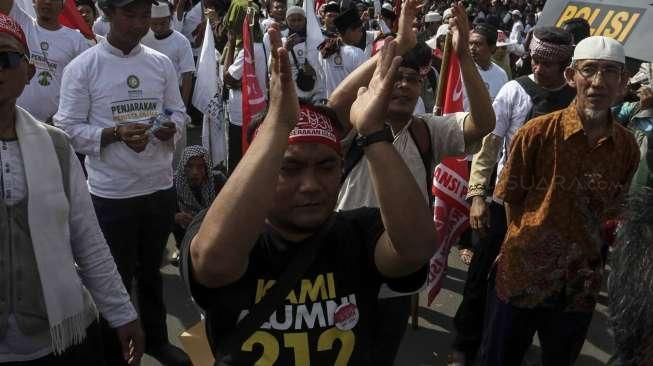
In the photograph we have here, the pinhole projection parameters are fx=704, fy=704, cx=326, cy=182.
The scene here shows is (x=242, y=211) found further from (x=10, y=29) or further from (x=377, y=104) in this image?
(x=10, y=29)

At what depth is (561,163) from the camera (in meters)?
2.83

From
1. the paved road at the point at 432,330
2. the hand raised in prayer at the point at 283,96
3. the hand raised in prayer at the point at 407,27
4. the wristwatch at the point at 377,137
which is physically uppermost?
the hand raised in prayer at the point at 407,27

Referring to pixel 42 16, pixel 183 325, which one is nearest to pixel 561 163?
pixel 183 325

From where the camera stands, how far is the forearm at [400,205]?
1637 millimetres

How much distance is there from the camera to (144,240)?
3.63 m

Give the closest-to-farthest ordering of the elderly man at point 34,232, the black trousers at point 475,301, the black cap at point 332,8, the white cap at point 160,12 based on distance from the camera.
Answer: the elderly man at point 34,232 → the black trousers at point 475,301 → the white cap at point 160,12 → the black cap at point 332,8

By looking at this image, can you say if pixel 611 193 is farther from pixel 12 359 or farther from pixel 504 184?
pixel 12 359

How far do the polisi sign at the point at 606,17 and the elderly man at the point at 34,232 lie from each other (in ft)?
10.5

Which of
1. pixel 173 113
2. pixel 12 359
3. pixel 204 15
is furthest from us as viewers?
pixel 204 15

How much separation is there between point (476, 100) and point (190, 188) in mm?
2646

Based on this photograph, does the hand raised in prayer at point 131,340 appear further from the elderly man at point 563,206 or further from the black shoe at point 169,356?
the elderly man at point 563,206

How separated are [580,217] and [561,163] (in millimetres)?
234

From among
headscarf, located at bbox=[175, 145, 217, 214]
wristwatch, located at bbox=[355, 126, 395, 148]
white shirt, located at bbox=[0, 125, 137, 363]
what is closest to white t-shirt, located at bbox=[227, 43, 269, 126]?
headscarf, located at bbox=[175, 145, 217, 214]

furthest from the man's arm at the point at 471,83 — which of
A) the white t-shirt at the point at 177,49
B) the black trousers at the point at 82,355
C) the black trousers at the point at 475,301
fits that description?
the white t-shirt at the point at 177,49
